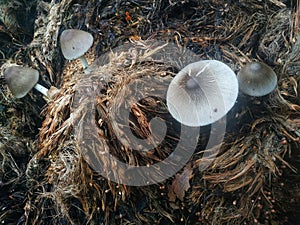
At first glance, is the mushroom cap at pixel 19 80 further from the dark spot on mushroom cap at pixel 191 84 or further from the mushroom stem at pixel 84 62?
the dark spot on mushroom cap at pixel 191 84

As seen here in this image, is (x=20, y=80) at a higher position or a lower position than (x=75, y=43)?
lower

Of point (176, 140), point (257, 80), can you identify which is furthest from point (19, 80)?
point (257, 80)

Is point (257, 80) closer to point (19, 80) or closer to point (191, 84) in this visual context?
point (191, 84)

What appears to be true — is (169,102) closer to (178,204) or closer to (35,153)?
(178,204)

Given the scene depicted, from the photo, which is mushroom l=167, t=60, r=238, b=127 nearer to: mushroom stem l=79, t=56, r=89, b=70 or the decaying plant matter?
the decaying plant matter

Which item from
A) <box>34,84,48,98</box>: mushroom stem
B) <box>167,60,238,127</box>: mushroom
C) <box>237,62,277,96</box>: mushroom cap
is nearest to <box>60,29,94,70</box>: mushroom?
<box>34,84,48,98</box>: mushroom stem

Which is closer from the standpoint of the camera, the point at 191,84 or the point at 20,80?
the point at 191,84
